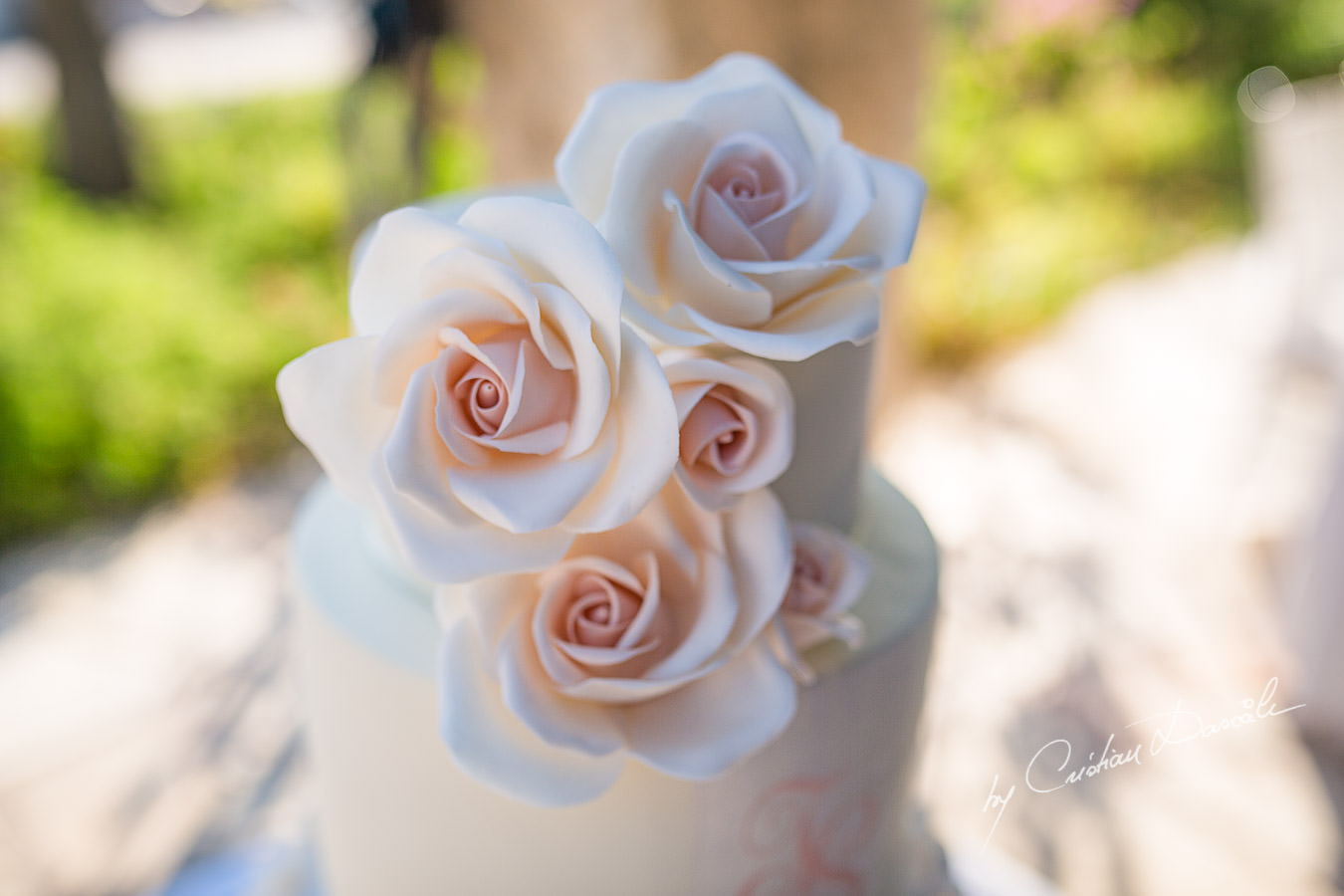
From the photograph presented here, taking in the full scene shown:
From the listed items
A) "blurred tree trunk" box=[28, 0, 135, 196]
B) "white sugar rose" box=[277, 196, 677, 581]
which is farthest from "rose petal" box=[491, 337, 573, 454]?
"blurred tree trunk" box=[28, 0, 135, 196]

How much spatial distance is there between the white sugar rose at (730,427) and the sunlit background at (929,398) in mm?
436

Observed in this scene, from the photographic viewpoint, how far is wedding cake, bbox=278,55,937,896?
52cm

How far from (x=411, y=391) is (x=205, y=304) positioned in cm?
331

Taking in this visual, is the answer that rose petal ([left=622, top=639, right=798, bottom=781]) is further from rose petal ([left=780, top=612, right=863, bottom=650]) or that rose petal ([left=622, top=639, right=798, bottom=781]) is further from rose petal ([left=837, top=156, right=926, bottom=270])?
rose petal ([left=837, top=156, right=926, bottom=270])

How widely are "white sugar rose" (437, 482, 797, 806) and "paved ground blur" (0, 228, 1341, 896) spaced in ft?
1.84

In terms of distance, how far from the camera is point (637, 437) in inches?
20.2

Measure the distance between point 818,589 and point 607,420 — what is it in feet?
0.66

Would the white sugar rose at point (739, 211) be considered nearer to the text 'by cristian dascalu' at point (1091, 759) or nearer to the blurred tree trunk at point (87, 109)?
the text 'by cristian dascalu' at point (1091, 759)

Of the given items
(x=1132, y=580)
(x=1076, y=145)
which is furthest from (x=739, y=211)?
(x=1076, y=145)

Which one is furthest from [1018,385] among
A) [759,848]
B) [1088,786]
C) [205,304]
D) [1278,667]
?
[759,848]

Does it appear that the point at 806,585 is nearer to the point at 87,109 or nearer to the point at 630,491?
the point at 630,491

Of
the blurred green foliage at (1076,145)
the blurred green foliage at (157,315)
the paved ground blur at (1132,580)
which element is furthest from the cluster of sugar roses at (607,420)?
the blurred green foliage at (1076,145)

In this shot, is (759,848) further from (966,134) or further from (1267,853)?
(966,134)

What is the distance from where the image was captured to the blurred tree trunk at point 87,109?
14.2 ft
